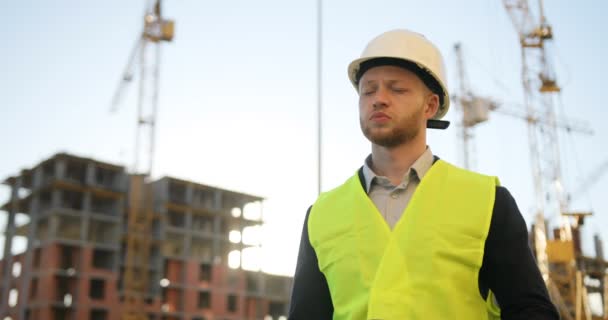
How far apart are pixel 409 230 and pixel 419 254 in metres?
0.08

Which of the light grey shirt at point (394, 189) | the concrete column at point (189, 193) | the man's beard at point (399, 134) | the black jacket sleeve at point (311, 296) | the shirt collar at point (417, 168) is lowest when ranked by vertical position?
the black jacket sleeve at point (311, 296)

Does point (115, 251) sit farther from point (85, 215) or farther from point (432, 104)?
point (432, 104)

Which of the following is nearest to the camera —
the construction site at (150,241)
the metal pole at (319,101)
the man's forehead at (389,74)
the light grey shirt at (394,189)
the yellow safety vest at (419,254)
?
the yellow safety vest at (419,254)

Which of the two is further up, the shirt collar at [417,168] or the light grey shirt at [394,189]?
the shirt collar at [417,168]

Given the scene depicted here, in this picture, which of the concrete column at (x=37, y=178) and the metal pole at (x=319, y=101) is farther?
the concrete column at (x=37, y=178)

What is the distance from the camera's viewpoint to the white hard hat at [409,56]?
226 cm

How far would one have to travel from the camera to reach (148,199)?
6325 cm

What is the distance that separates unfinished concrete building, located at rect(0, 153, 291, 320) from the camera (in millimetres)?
55875

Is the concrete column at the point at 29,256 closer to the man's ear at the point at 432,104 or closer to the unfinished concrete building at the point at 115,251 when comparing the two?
the unfinished concrete building at the point at 115,251

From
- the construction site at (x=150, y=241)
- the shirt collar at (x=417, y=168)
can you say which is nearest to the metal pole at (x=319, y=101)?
the shirt collar at (x=417, y=168)

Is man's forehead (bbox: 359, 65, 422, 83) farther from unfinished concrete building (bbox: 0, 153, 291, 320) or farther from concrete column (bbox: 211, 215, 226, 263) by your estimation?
concrete column (bbox: 211, 215, 226, 263)

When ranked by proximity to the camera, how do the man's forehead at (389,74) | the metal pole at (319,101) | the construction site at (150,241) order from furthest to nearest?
the construction site at (150,241)
the metal pole at (319,101)
the man's forehead at (389,74)

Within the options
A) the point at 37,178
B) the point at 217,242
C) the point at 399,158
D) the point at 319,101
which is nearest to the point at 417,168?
the point at 399,158

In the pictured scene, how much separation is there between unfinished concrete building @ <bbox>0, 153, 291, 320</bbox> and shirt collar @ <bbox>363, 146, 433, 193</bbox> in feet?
186
